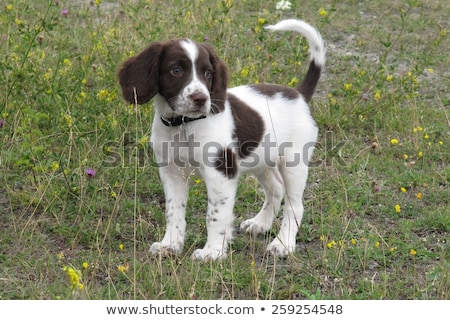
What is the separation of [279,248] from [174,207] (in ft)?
2.06

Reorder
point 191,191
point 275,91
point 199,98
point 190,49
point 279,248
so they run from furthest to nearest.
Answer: point 191,191 → point 275,91 → point 279,248 → point 190,49 → point 199,98

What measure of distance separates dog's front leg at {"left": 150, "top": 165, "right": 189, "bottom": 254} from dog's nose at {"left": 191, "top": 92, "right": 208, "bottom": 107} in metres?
0.51

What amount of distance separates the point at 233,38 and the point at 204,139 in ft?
9.79

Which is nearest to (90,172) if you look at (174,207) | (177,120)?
(174,207)

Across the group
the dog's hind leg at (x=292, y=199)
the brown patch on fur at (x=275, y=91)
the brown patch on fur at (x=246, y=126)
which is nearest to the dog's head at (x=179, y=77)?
the brown patch on fur at (x=246, y=126)

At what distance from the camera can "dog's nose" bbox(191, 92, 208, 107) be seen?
394 centimetres

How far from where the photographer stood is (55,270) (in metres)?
4.03

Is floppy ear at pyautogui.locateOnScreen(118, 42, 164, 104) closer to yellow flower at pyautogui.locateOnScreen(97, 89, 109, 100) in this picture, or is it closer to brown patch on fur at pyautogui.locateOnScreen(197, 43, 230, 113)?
brown patch on fur at pyautogui.locateOnScreen(197, 43, 230, 113)

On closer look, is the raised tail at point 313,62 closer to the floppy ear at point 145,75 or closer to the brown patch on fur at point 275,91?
the brown patch on fur at point 275,91

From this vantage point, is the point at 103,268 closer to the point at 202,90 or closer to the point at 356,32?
the point at 202,90

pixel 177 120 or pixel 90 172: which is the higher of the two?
pixel 177 120

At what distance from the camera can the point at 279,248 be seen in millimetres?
4375

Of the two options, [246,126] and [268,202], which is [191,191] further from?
[246,126]
